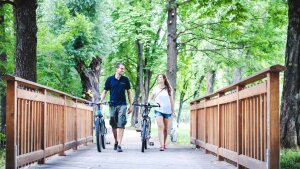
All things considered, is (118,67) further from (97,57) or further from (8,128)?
(97,57)

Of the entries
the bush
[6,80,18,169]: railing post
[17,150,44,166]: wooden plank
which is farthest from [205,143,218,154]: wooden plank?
[6,80,18,169]: railing post

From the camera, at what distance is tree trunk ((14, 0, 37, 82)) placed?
10352mm

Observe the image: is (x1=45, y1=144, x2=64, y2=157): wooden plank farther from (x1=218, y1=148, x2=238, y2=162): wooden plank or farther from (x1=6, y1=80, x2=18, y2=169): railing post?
(x1=218, y1=148, x2=238, y2=162): wooden plank

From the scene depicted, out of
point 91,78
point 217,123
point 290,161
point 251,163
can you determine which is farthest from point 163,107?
point 91,78

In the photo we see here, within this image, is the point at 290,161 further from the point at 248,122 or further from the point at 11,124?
the point at 11,124

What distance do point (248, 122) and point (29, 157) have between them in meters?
3.19

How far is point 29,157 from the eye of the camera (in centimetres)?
715

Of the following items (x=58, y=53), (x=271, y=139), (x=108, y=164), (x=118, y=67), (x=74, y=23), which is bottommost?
(x=108, y=164)

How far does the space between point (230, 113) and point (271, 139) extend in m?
2.76

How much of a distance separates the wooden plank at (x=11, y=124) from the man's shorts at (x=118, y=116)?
5231mm

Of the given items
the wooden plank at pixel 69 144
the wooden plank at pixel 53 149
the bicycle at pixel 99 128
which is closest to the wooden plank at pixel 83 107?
the bicycle at pixel 99 128

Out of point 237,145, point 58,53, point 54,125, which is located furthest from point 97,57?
point 237,145

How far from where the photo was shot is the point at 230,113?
8.16 meters

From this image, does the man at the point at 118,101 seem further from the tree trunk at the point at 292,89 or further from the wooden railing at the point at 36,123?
the tree trunk at the point at 292,89
